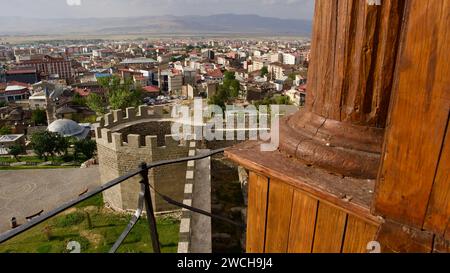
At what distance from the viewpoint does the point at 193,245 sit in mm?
4305

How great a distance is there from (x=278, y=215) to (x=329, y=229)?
0.24m

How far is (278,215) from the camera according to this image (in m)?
1.41

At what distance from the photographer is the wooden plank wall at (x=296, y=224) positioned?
1.17m

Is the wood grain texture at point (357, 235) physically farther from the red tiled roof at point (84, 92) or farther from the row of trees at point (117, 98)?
the red tiled roof at point (84, 92)

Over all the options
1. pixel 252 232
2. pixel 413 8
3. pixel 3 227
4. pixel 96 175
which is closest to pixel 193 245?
pixel 252 232

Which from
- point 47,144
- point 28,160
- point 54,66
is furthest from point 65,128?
point 54,66

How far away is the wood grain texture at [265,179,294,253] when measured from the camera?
4.44ft

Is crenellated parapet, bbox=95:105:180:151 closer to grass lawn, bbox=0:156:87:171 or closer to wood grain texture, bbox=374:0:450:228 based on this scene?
wood grain texture, bbox=374:0:450:228

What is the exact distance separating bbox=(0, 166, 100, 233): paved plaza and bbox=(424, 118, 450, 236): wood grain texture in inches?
579

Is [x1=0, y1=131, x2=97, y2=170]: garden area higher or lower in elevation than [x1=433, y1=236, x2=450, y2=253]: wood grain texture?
lower

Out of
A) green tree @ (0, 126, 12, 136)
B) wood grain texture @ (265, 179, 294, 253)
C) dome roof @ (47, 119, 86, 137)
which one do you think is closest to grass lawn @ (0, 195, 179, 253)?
wood grain texture @ (265, 179, 294, 253)

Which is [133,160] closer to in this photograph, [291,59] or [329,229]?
[329,229]

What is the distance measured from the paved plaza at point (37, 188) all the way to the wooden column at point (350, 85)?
14341 mm
